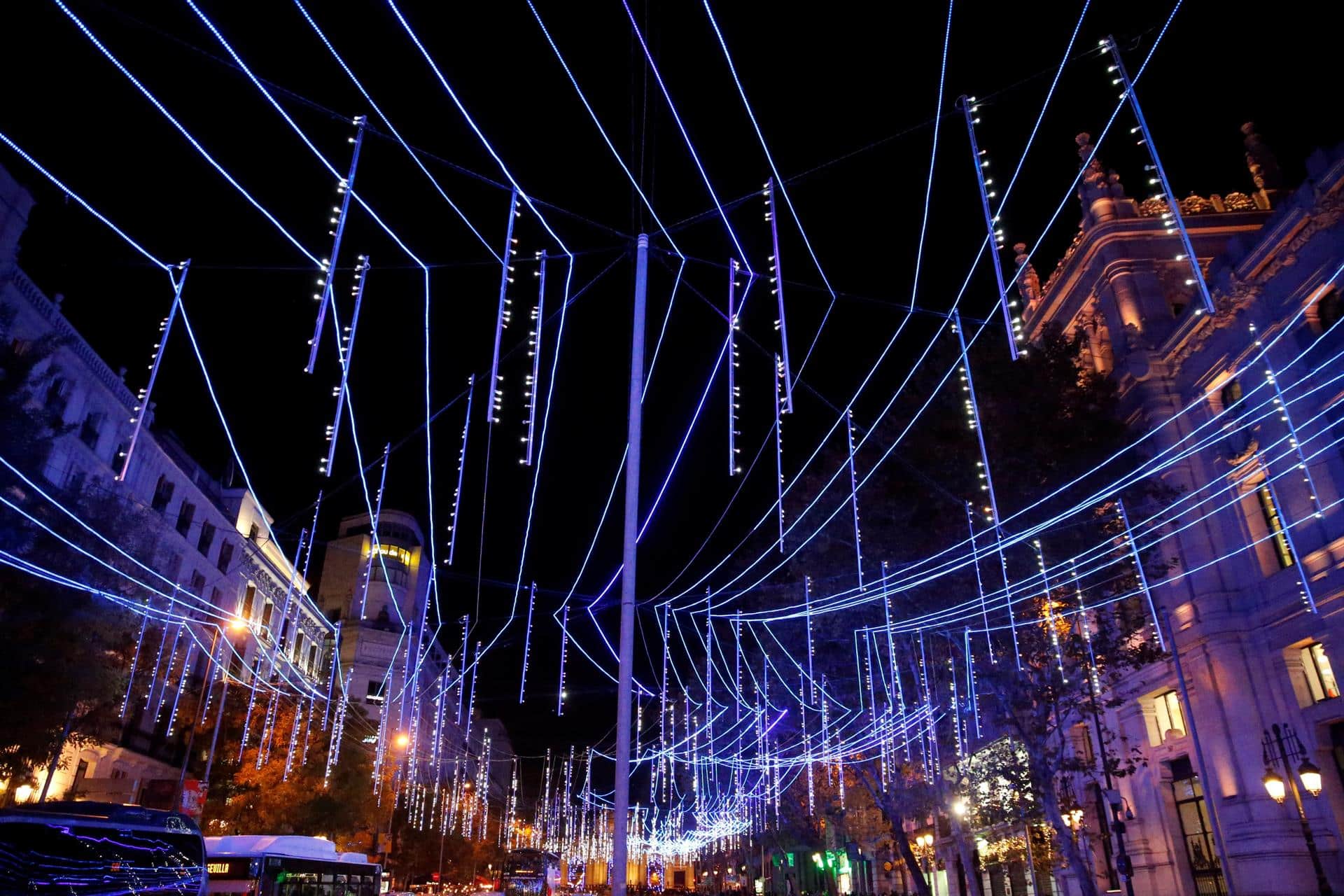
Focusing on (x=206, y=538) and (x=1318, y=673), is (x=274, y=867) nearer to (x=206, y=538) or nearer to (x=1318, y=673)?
(x=206, y=538)

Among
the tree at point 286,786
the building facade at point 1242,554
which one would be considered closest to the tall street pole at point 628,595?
the building facade at point 1242,554

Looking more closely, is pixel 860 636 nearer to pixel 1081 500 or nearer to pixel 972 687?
pixel 972 687

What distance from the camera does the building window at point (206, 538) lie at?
4325cm

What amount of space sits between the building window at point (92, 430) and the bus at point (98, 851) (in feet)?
71.7

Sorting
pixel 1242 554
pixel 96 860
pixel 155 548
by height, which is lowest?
pixel 96 860

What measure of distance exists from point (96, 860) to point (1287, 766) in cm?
2389

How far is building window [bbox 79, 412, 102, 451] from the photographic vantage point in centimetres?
3234

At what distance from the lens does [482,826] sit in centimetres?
8306

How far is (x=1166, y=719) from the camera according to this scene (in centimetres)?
2717

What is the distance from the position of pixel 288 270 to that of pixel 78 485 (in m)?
14.4

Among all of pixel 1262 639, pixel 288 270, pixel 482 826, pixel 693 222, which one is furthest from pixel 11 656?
pixel 482 826

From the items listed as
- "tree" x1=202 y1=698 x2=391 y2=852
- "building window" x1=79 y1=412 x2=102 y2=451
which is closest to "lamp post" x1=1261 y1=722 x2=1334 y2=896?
"tree" x1=202 y1=698 x2=391 y2=852

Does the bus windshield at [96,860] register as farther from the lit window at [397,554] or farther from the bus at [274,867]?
the lit window at [397,554]

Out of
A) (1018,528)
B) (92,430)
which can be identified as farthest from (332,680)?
(1018,528)
